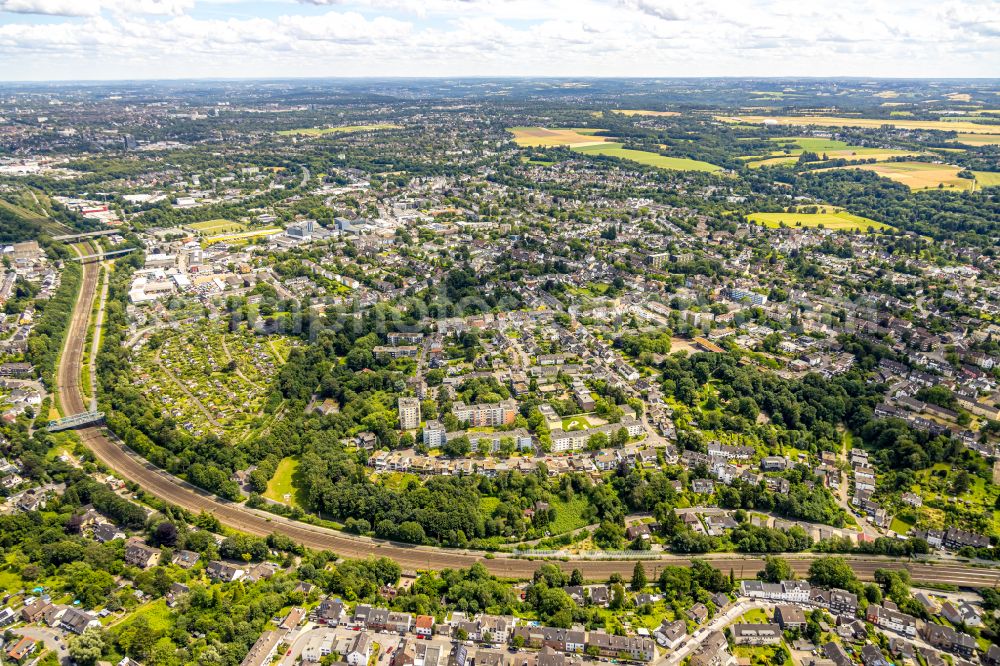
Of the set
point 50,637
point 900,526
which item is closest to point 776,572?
point 900,526

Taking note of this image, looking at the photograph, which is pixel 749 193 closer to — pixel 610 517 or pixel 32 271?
pixel 610 517

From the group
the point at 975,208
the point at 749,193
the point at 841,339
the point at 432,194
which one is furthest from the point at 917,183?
the point at 432,194

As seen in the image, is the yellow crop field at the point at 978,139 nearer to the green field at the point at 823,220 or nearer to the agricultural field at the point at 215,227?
the green field at the point at 823,220

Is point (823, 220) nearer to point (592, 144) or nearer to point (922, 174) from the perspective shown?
point (922, 174)

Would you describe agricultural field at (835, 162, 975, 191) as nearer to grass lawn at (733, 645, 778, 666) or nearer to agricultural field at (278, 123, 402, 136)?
grass lawn at (733, 645, 778, 666)

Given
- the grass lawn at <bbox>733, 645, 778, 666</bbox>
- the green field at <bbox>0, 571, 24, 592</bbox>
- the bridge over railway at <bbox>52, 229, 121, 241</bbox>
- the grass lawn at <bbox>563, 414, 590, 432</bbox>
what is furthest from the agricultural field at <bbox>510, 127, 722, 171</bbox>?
the green field at <bbox>0, 571, 24, 592</bbox>

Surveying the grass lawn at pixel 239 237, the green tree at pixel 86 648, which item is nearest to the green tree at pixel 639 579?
Result: the green tree at pixel 86 648
